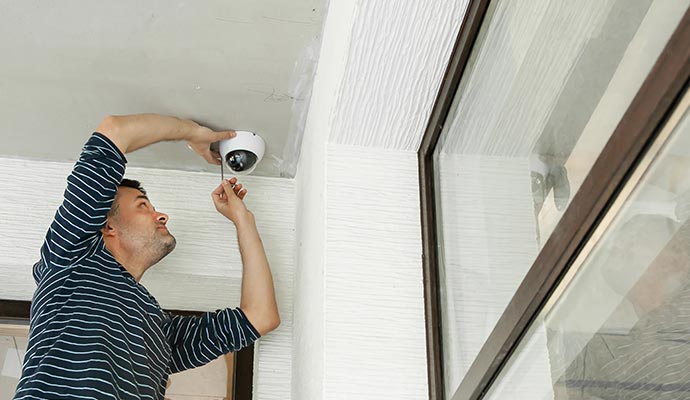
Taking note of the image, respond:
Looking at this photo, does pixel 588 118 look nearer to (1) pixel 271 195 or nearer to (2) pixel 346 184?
(2) pixel 346 184

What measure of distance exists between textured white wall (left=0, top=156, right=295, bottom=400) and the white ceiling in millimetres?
80

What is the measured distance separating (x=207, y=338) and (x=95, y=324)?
1.07 feet

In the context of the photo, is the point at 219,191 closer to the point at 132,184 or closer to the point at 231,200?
the point at 231,200

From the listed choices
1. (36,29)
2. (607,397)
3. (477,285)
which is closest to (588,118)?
(607,397)

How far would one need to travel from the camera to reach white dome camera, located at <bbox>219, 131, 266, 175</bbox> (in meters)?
1.96

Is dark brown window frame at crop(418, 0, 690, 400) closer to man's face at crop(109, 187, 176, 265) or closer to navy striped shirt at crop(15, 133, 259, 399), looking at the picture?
navy striped shirt at crop(15, 133, 259, 399)

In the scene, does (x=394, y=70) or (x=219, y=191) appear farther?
(x=219, y=191)

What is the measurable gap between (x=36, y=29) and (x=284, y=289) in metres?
0.79

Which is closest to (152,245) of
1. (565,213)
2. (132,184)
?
(132,184)

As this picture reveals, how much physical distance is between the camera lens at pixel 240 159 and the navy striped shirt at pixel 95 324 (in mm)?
334

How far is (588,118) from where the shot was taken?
81 cm

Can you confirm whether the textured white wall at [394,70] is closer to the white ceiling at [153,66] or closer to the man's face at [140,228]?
the white ceiling at [153,66]

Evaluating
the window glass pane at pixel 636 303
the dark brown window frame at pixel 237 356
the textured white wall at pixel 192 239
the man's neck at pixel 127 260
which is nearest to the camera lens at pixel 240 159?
the textured white wall at pixel 192 239

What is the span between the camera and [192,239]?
2.05 meters
